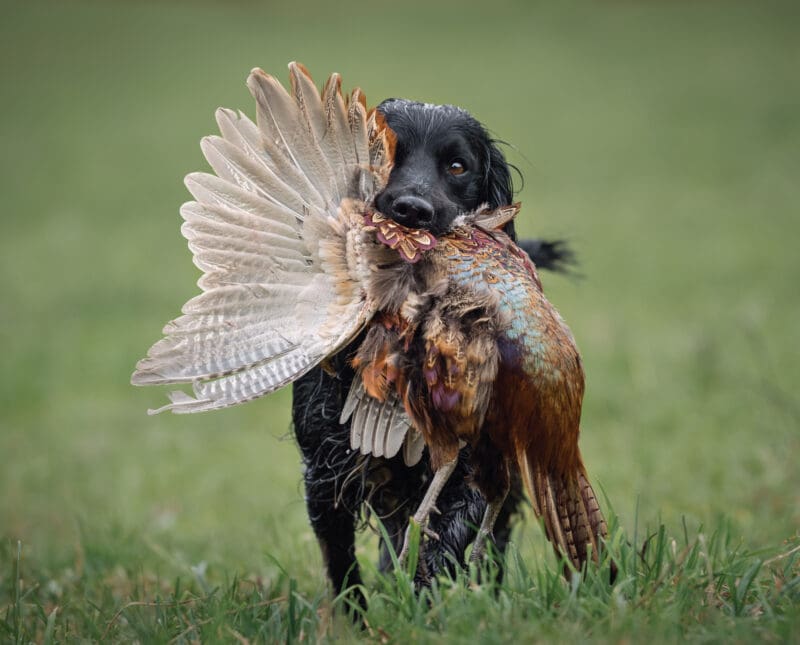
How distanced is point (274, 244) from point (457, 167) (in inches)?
33.8

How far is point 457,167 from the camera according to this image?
3230 mm

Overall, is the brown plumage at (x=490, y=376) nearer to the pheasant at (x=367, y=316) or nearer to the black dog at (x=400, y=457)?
the pheasant at (x=367, y=316)

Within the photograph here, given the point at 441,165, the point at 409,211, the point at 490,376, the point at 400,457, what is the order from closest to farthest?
the point at 490,376 → the point at 409,211 → the point at 400,457 → the point at 441,165

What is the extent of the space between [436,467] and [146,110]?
17.2 m

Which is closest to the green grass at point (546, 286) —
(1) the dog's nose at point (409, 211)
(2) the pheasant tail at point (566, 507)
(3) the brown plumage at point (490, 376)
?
(2) the pheasant tail at point (566, 507)

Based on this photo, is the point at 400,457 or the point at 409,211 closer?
the point at 409,211

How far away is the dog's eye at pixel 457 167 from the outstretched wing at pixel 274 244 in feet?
1.82

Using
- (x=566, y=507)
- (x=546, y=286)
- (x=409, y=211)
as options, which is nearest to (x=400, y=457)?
(x=566, y=507)

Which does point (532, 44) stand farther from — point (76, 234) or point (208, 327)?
point (208, 327)

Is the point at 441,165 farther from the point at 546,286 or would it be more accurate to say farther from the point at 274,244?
the point at 546,286

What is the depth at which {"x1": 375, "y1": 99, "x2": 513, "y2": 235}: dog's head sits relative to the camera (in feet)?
9.42

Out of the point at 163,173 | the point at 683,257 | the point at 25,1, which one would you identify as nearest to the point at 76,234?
the point at 163,173

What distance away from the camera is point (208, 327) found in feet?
8.59

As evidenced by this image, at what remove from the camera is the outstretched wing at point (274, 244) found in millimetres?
2566
